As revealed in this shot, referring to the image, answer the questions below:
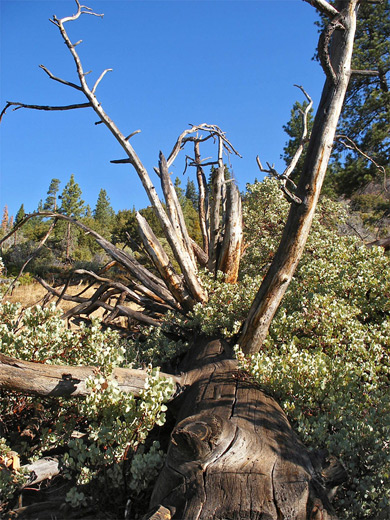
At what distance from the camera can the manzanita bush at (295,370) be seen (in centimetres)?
295

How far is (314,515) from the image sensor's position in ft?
6.82

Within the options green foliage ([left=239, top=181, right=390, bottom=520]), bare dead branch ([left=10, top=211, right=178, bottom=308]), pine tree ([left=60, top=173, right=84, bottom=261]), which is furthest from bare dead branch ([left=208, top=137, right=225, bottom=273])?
pine tree ([left=60, top=173, right=84, bottom=261])

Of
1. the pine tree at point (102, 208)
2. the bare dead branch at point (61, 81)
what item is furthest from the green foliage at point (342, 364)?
the pine tree at point (102, 208)

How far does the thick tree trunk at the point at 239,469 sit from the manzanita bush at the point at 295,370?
0.32 metres

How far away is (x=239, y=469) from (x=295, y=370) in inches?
53.7

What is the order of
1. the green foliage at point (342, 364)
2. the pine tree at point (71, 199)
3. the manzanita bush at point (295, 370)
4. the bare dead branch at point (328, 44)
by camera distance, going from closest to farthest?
the green foliage at point (342, 364), the manzanita bush at point (295, 370), the bare dead branch at point (328, 44), the pine tree at point (71, 199)

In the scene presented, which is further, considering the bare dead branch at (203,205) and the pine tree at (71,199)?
the pine tree at (71,199)

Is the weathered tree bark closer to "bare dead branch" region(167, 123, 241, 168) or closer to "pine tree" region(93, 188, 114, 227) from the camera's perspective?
"bare dead branch" region(167, 123, 241, 168)

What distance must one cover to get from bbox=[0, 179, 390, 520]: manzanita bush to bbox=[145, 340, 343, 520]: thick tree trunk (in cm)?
32

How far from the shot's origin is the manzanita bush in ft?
9.66

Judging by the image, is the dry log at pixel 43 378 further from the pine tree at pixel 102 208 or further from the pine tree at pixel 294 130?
the pine tree at pixel 102 208

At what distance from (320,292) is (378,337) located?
0.99 m

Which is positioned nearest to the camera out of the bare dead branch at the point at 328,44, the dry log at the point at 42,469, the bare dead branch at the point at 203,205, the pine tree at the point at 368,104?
the dry log at the point at 42,469

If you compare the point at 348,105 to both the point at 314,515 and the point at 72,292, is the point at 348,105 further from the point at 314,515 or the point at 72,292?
the point at 314,515
